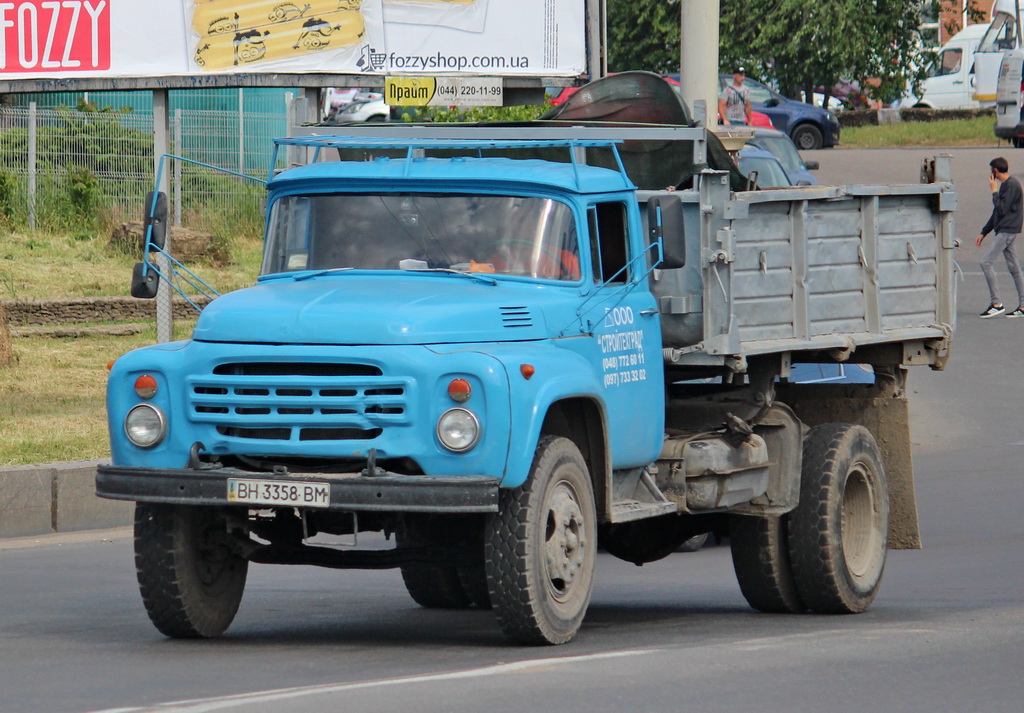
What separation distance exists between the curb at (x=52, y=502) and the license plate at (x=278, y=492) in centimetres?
464

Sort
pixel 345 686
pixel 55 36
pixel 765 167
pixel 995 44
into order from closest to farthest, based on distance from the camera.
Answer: pixel 345 686
pixel 55 36
pixel 765 167
pixel 995 44

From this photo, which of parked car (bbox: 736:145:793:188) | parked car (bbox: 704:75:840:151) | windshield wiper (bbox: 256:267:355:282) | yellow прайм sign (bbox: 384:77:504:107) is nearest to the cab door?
windshield wiper (bbox: 256:267:355:282)

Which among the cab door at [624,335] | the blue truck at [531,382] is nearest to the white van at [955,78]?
the blue truck at [531,382]

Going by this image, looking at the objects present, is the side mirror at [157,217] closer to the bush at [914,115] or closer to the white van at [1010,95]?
the white van at [1010,95]

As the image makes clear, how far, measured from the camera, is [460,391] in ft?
22.7

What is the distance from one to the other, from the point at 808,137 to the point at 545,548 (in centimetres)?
3629

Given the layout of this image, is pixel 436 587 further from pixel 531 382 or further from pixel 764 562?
pixel 531 382

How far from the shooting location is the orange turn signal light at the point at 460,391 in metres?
6.92

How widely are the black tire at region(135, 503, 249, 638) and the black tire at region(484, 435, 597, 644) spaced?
4.33 ft

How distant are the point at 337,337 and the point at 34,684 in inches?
68.8

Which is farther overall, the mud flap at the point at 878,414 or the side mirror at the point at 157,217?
the mud flap at the point at 878,414

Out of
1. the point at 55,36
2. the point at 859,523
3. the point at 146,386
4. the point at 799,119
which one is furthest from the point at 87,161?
the point at 799,119

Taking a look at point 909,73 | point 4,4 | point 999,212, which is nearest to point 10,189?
point 4,4

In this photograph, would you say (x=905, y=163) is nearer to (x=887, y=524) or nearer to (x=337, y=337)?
(x=887, y=524)
